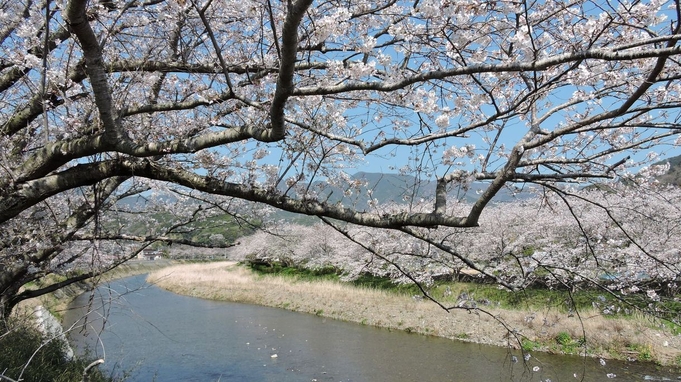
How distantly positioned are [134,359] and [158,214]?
492 cm

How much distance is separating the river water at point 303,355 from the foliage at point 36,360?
824mm

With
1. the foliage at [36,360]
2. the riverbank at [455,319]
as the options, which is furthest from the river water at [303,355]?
the foliage at [36,360]

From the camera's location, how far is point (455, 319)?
13.2 meters

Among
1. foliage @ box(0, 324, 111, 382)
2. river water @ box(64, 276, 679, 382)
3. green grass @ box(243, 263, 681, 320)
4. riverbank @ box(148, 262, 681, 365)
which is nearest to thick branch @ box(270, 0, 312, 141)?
riverbank @ box(148, 262, 681, 365)

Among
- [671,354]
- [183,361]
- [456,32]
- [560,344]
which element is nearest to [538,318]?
[560,344]

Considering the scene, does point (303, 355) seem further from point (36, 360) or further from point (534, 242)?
point (534, 242)

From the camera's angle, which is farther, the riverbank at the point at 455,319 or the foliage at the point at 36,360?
the riverbank at the point at 455,319

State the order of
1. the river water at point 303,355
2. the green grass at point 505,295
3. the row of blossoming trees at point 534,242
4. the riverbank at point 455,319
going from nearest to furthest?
the row of blossoming trees at point 534,242
the river water at point 303,355
the green grass at point 505,295
the riverbank at point 455,319

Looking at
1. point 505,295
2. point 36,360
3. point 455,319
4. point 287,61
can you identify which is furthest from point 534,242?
point 287,61

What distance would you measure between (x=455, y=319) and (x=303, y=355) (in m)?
5.05

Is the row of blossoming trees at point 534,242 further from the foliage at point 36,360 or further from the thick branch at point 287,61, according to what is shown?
the foliage at point 36,360

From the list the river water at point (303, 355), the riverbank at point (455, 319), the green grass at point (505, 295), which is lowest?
the river water at point (303, 355)

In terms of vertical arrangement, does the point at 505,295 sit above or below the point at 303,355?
above

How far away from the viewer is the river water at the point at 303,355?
8922 millimetres
